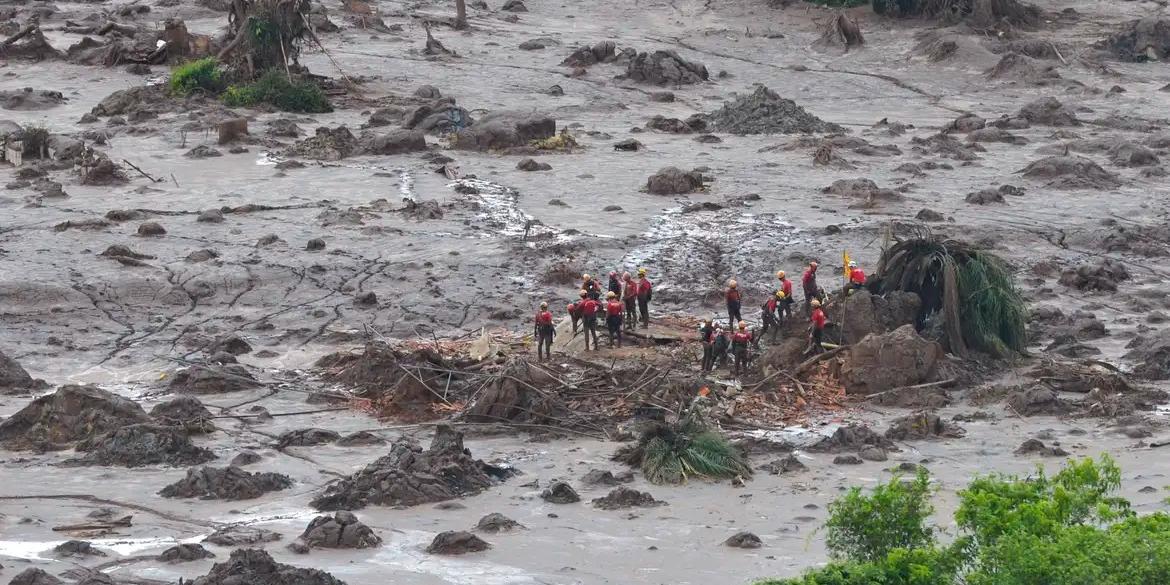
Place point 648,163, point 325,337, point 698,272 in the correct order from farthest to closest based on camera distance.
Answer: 1. point 648,163
2. point 698,272
3. point 325,337

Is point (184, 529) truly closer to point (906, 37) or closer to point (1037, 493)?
point (1037, 493)

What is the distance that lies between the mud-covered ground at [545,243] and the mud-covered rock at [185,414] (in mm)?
206

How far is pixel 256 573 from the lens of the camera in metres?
12.1

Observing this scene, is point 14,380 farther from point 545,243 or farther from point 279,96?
point 279,96

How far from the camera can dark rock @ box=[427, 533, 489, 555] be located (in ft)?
44.7

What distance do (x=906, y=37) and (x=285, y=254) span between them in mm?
21828

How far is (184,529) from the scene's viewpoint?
1436 cm

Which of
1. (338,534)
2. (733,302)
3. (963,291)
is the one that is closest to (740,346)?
(733,302)

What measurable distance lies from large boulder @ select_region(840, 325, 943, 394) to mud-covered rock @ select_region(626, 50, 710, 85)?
64.6 feet

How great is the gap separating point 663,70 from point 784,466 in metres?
22.9

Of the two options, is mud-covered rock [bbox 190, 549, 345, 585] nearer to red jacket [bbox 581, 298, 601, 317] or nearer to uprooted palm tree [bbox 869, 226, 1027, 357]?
red jacket [bbox 581, 298, 601, 317]

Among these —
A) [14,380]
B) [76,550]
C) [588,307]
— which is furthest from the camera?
[588,307]

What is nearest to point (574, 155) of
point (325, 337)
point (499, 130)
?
point (499, 130)

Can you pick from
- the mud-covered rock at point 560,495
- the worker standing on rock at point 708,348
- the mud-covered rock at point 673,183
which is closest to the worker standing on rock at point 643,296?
the worker standing on rock at point 708,348
